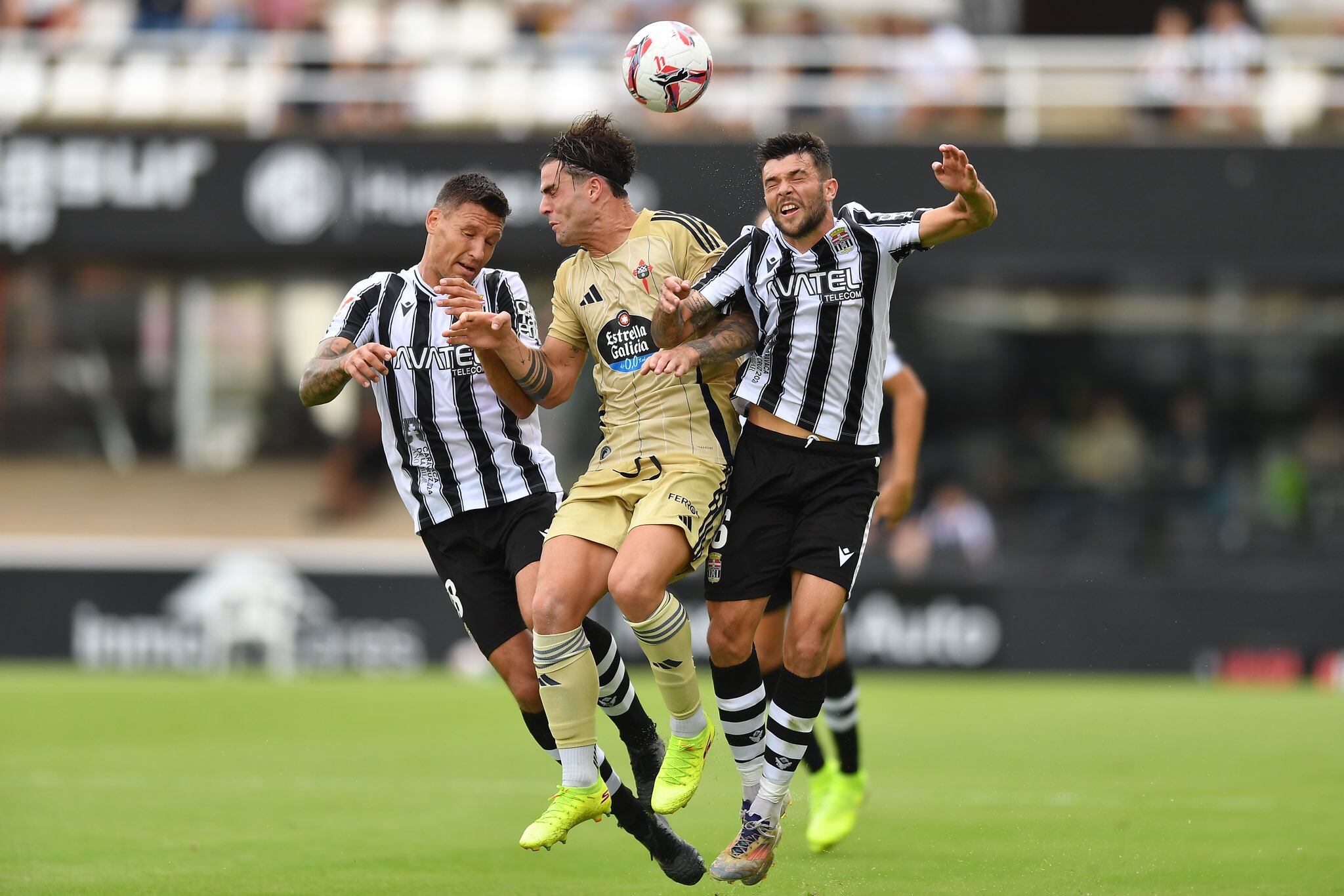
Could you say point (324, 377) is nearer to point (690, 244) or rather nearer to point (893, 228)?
point (690, 244)

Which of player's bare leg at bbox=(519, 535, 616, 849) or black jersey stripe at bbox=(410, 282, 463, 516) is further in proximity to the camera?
black jersey stripe at bbox=(410, 282, 463, 516)

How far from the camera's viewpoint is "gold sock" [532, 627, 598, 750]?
602 centimetres

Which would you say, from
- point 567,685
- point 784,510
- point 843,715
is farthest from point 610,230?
point 843,715

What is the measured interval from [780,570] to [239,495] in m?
14.9

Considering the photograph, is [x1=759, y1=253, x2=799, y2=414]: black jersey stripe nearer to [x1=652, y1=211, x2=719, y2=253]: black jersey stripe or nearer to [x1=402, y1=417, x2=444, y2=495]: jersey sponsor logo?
[x1=652, y1=211, x2=719, y2=253]: black jersey stripe

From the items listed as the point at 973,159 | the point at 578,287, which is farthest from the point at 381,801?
the point at 973,159

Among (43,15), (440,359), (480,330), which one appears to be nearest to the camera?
(480,330)

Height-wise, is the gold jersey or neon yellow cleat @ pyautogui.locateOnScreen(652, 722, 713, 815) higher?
the gold jersey

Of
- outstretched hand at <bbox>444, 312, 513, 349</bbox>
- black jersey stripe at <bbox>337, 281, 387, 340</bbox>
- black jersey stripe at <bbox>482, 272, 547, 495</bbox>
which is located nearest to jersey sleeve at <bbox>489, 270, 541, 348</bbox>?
black jersey stripe at <bbox>482, 272, 547, 495</bbox>

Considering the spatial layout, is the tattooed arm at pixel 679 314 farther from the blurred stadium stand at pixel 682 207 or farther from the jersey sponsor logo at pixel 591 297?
the blurred stadium stand at pixel 682 207

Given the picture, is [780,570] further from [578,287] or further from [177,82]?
[177,82]

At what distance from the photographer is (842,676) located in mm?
7516

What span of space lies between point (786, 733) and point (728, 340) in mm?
1459

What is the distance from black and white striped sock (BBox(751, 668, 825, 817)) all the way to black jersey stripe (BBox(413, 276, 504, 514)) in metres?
1.34
